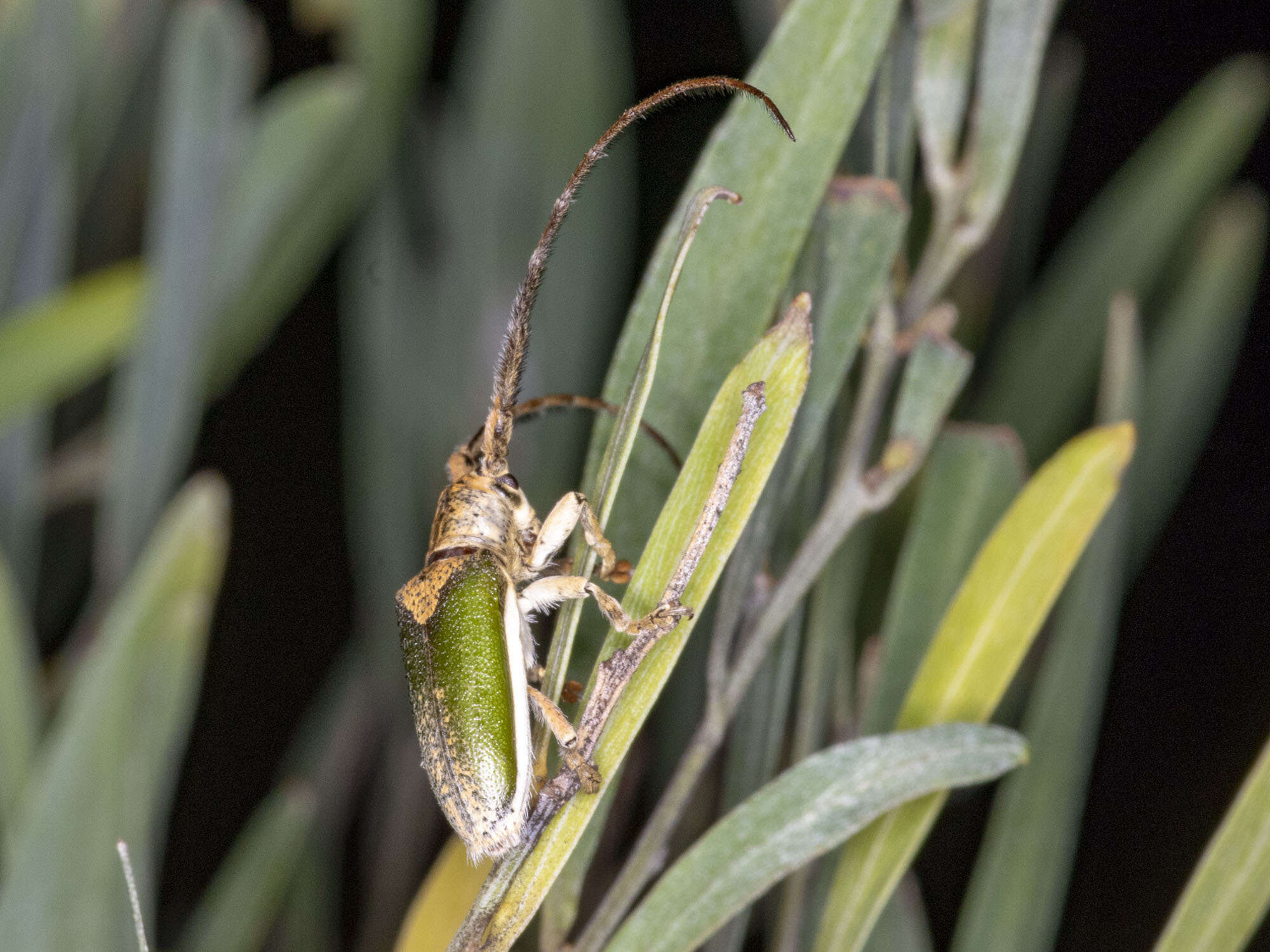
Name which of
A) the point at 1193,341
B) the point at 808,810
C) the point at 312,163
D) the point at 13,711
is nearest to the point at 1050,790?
the point at 808,810

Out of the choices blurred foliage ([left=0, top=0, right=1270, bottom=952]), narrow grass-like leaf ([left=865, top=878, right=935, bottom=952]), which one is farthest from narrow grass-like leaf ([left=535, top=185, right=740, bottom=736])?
narrow grass-like leaf ([left=865, top=878, right=935, bottom=952])

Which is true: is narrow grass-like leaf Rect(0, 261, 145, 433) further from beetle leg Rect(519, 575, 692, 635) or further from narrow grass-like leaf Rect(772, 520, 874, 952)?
narrow grass-like leaf Rect(772, 520, 874, 952)

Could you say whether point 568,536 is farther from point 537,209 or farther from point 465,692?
point 537,209

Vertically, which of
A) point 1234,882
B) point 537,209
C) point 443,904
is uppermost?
point 537,209

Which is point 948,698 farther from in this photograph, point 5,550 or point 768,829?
point 5,550

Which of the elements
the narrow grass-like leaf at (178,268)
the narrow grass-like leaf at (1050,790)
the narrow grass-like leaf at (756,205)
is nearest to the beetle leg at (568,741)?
the narrow grass-like leaf at (756,205)
